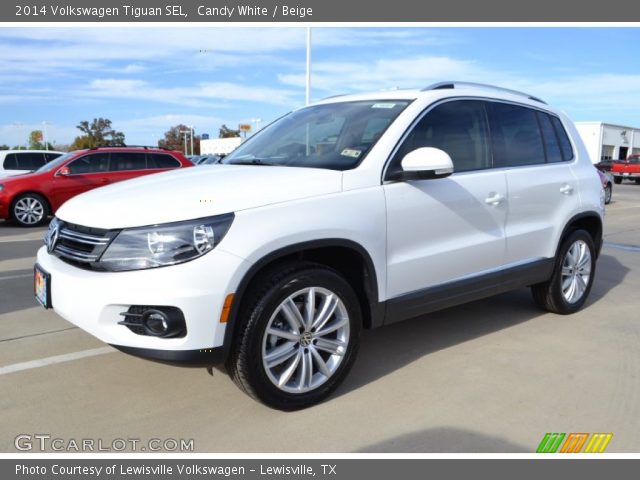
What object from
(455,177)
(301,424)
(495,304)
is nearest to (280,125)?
(455,177)

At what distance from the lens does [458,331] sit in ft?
14.7

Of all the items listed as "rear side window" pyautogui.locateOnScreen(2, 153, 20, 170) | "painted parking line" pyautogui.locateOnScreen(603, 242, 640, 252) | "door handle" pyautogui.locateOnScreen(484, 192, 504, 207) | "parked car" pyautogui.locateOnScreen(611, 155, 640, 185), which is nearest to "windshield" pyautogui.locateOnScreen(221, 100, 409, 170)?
"door handle" pyautogui.locateOnScreen(484, 192, 504, 207)

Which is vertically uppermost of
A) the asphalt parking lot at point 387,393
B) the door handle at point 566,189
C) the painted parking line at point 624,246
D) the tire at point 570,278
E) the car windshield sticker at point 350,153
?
the car windshield sticker at point 350,153

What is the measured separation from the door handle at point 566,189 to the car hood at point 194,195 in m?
2.38

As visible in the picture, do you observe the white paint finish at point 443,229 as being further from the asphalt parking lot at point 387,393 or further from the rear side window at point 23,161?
the rear side window at point 23,161

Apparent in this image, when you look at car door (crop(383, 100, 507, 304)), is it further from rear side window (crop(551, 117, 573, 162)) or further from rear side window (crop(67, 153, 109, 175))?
rear side window (crop(67, 153, 109, 175))

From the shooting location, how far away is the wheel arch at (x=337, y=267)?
Result: 2.74 meters

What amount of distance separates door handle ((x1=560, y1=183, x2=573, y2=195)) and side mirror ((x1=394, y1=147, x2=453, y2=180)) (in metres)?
1.76

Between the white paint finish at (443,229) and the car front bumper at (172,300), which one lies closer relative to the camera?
the car front bumper at (172,300)

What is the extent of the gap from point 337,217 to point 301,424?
45.2 inches

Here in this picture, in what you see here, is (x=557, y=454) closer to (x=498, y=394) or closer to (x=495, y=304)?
(x=498, y=394)

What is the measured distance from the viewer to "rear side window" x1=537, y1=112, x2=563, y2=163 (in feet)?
15.2

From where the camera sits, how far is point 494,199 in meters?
3.93

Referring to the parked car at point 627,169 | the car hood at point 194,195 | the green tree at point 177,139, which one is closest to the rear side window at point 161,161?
the car hood at point 194,195
